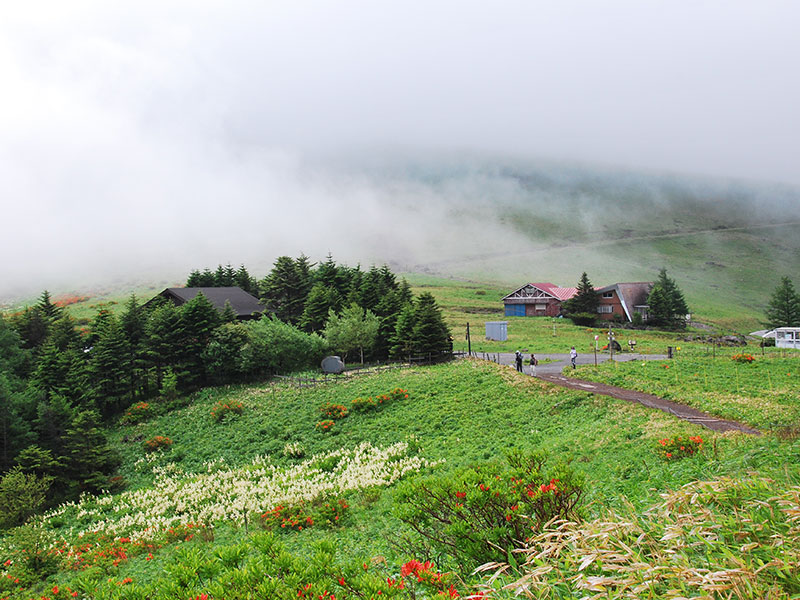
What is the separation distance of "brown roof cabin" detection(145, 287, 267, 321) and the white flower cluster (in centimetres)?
3674

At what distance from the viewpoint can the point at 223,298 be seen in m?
62.0

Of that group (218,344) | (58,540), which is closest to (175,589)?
(58,540)

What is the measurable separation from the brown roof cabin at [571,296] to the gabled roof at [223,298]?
148 feet

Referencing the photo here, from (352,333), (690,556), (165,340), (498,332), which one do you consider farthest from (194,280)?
(690,556)

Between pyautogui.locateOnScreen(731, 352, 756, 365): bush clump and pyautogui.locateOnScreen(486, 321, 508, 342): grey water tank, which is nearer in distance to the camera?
pyautogui.locateOnScreen(731, 352, 756, 365): bush clump

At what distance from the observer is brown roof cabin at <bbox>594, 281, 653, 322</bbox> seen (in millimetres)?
74562

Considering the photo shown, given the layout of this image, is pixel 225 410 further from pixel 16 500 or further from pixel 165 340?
pixel 165 340

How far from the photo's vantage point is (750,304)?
11412cm

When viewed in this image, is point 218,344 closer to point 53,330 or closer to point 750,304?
point 53,330

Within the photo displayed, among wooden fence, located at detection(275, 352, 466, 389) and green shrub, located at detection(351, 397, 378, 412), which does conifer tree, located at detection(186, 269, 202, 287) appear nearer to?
wooden fence, located at detection(275, 352, 466, 389)

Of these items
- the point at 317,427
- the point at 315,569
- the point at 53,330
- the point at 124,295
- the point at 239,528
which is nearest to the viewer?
the point at 315,569

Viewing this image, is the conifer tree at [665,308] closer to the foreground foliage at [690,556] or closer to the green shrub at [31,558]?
the foreground foliage at [690,556]

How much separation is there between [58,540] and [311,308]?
122 feet

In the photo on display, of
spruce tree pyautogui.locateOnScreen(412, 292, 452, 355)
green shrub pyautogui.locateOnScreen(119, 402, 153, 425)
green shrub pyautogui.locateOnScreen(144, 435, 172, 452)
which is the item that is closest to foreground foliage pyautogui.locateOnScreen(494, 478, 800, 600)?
green shrub pyautogui.locateOnScreen(144, 435, 172, 452)
